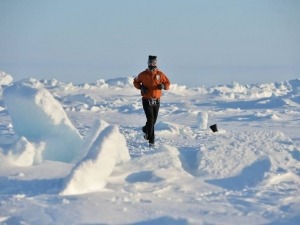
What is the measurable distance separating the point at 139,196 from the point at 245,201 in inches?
38.6

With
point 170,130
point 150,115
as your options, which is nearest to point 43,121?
point 150,115

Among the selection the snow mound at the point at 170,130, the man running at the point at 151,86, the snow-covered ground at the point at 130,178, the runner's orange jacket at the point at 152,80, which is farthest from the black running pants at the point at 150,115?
the snow mound at the point at 170,130

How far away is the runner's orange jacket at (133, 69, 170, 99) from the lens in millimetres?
8688

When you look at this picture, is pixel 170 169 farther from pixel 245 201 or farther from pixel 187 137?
pixel 187 137

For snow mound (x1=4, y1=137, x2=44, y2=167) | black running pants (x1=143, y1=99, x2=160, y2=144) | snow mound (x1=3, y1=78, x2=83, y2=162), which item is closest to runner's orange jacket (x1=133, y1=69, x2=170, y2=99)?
black running pants (x1=143, y1=99, x2=160, y2=144)

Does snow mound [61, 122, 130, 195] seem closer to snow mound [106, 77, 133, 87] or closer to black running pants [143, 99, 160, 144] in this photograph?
black running pants [143, 99, 160, 144]

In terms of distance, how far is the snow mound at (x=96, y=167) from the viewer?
473 cm

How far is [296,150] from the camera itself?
22.7ft

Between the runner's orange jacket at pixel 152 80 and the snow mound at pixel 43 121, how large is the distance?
1920 millimetres

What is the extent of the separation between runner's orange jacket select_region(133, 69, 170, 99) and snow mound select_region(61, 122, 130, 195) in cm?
314

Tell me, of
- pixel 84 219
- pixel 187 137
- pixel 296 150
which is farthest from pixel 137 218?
pixel 187 137

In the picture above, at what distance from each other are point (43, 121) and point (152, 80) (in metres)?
2.25

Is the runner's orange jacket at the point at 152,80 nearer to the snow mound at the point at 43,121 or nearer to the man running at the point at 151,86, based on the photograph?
the man running at the point at 151,86

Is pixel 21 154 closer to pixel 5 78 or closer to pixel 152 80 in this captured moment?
pixel 152 80
